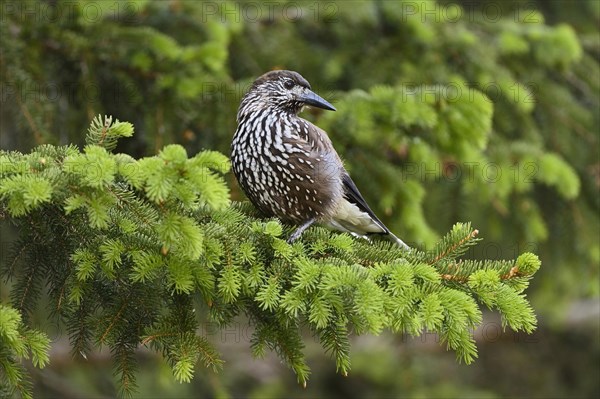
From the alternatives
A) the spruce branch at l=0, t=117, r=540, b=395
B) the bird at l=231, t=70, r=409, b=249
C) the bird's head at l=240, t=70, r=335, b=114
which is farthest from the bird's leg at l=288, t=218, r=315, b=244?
the bird's head at l=240, t=70, r=335, b=114

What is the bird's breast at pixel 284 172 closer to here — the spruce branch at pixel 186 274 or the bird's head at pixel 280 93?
the bird's head at pixel 280 93

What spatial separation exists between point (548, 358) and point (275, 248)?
539 centimetres

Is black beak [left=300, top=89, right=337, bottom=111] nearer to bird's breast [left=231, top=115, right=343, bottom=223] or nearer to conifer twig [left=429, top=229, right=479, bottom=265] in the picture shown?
bird's breast [left=231, top=115, right=343, bottom=223]

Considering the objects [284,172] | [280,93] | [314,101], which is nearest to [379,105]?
[314,101]

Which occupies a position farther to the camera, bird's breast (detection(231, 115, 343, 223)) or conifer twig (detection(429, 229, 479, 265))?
bird's breast (detection(231, 115, 343, 223))

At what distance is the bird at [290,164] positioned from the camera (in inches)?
142

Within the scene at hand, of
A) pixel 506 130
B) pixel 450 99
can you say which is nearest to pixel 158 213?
pixel 450 99

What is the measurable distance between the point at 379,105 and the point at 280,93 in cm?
51

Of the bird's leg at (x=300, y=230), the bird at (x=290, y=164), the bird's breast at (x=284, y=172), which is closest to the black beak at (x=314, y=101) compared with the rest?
the bird at (x=290, y=164)

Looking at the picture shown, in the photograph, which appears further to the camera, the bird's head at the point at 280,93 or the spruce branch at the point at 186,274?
the bird's head at the point at 280,93

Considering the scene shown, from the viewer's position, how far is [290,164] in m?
3.62

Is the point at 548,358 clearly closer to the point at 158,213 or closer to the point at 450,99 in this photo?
the point at 450,99

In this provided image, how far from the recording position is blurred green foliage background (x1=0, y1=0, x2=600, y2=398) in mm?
3926

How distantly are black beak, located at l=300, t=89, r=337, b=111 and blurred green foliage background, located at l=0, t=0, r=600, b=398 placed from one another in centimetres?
18
